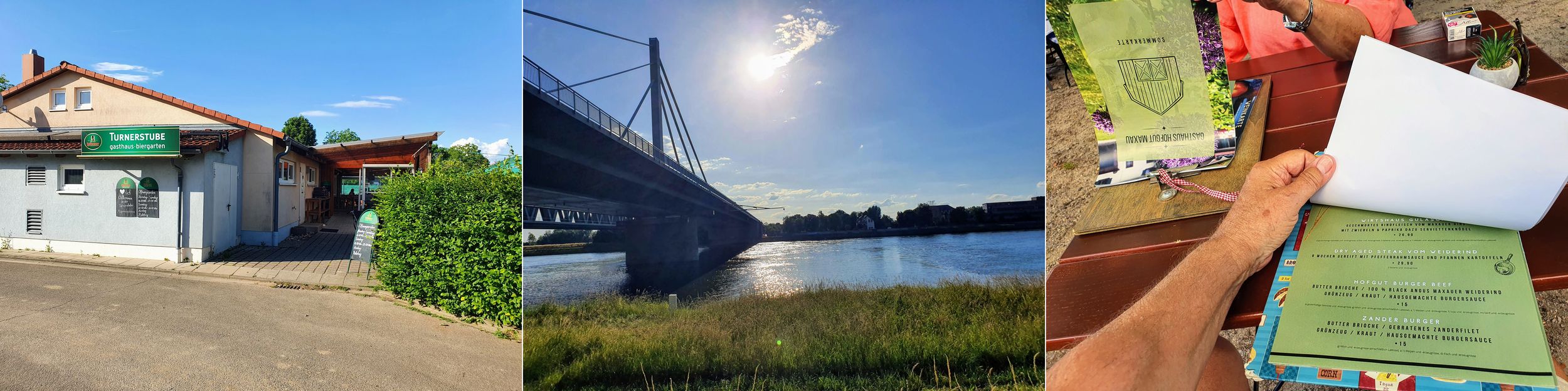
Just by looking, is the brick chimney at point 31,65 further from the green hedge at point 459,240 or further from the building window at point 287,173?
the green hedge at point 459,240

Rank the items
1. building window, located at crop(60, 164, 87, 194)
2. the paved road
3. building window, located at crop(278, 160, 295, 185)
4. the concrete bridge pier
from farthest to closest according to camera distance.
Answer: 1. building window, located at crop(278, 160, 295, 185)
2. building window, located at crop(60, 164, 87, 194)
3. the paved road
4. the concrete bridge pier

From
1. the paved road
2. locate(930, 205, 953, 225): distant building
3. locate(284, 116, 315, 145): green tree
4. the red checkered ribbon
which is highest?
locate(284, 116, 315, 145): green tree

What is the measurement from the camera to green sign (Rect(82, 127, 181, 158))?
7.72m

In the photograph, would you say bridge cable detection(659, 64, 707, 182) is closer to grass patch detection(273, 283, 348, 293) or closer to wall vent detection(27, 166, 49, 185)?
grass patch detection(273, 283, 348, 293)

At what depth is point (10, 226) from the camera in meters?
8.62

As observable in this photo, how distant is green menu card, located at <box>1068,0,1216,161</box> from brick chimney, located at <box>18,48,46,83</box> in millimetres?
19517

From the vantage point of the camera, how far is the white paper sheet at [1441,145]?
93 cm

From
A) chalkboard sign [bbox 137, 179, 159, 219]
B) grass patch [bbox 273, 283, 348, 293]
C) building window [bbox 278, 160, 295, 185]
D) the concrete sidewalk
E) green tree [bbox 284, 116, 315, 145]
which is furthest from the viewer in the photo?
green tree [bbox 284, 116, 315, 145]

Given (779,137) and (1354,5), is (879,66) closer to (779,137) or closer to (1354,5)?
(779,137)

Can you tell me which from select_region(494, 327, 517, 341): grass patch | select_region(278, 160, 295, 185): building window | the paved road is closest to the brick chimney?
select_region(278, 160, 295, 185): building window

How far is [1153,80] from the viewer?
1320 mm

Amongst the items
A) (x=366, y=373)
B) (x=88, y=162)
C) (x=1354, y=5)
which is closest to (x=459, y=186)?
(x=366, y=373)

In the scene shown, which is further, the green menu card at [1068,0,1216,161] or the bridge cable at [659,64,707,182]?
the bridge cable at [659,64,707,182]

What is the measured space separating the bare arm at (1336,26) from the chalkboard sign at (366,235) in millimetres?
→ 8698
